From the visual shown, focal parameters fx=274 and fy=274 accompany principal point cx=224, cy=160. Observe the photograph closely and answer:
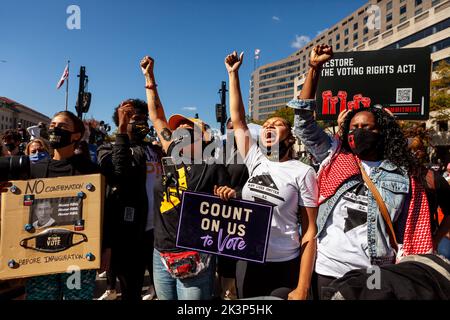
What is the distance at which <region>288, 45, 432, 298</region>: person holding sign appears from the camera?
1668 millimetres

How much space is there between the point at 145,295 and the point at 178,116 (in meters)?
2.79

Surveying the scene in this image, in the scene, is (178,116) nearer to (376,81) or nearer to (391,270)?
(391,270)

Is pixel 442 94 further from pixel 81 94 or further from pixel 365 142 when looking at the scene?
pixel 365 142

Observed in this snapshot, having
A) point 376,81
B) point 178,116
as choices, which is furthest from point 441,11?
point 178,116

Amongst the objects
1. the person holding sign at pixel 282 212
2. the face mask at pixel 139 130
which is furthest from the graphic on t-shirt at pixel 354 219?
the face mask at pixel 139 130

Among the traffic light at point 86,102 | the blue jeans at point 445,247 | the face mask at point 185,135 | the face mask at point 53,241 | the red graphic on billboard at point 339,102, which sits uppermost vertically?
Answer: the traffic light at point 86,102

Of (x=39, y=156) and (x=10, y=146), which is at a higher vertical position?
(x=10, y=146)

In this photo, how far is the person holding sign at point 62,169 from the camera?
203cm

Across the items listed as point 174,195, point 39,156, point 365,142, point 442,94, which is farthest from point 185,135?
point 442,94

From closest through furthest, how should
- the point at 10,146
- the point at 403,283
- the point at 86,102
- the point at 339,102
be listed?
1. the point at 403,283
2. the point at 10,146
3. the point at 339,102
4. the point at 86,102

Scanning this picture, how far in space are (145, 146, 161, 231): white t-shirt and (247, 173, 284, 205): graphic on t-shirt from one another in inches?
49.5

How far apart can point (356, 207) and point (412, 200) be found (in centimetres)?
32

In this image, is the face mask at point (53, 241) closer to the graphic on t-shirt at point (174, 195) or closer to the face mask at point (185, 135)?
the graphic on t-shirt at point (174, 195)

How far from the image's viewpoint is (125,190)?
8.87ft
